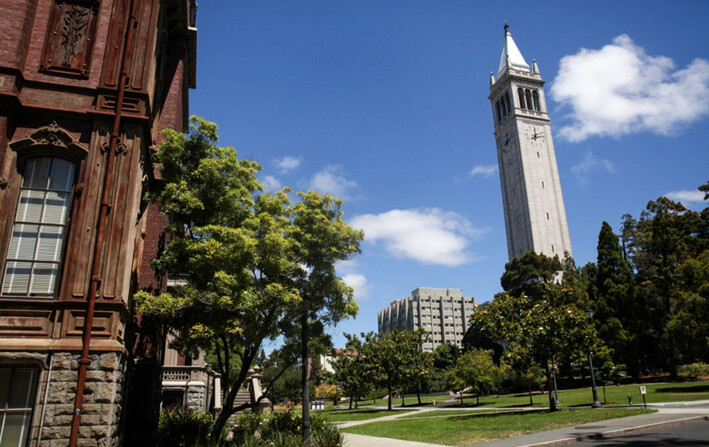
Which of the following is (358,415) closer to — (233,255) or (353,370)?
(353,370)

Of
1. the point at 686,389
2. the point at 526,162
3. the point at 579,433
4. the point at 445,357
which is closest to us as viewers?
the point at 579,433

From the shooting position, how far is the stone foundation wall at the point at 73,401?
10023mm

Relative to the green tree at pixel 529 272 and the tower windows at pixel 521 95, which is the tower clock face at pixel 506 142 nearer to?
the tower windows at pixel 521 95

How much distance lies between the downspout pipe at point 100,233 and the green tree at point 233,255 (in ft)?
6.48

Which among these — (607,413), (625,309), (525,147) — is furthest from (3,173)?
(525,147)

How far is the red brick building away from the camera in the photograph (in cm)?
1033

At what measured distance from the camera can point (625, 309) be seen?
158ft

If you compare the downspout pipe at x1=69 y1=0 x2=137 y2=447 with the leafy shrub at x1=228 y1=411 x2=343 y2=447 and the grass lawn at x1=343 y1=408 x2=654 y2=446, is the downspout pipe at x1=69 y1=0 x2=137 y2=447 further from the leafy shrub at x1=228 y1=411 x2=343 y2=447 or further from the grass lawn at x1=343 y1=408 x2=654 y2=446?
the grass lawn at x1=343 y1=408 x2=654 y2=446

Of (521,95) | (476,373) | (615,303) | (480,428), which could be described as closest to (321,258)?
(480,428)

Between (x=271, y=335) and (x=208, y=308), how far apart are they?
280cm

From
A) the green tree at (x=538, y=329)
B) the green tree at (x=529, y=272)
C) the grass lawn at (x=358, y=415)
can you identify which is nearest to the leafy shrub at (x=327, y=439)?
the green tree at (x=538, y=329)

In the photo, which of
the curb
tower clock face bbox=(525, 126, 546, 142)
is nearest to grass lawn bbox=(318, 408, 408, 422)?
the curb

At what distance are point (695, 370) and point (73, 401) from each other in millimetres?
45273

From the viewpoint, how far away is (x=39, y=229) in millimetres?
11586
